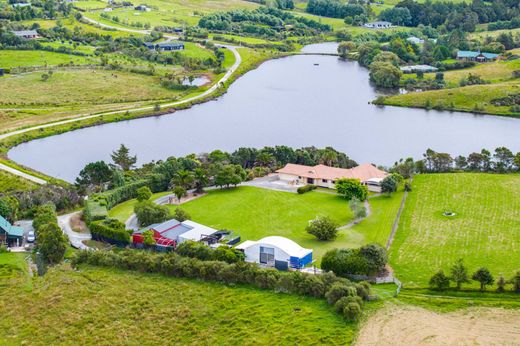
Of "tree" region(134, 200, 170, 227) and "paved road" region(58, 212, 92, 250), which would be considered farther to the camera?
"tree" region(134, 200, 170, 227)

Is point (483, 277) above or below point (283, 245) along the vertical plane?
above

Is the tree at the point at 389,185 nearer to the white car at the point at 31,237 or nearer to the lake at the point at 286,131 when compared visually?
the lake at the point at 286,131

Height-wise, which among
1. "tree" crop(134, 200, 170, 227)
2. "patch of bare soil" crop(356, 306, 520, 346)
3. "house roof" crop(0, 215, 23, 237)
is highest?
"patch of bare soil" crop(356, 306, 520, 346)

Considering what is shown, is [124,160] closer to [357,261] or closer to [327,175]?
[327,175]

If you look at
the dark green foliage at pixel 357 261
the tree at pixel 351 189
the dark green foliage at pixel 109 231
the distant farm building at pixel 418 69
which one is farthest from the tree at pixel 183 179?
the distant farm building at pixel 418 69

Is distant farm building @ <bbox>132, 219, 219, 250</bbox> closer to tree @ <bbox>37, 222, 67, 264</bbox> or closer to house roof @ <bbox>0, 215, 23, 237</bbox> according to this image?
tree @ <bbox>37, 222, 67, 264</bbox>

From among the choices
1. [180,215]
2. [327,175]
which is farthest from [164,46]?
[180,215]

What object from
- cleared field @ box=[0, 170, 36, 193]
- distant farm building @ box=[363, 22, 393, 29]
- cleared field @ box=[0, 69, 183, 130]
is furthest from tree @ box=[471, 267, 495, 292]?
distant farm building @ box=[363, 22, 393, 29]

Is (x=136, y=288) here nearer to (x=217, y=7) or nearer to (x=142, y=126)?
(x=142, y=126)
